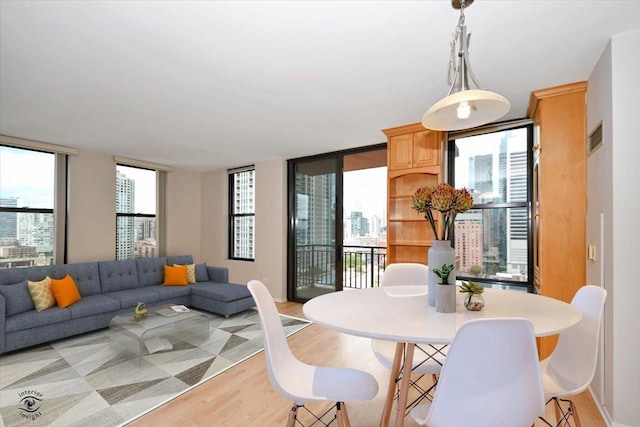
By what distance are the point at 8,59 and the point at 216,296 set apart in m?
3.19

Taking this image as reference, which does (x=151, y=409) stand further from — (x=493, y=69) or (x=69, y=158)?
(x=69, y=158)

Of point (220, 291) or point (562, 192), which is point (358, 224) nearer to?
point (220, 291)

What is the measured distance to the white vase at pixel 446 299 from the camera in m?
1.48

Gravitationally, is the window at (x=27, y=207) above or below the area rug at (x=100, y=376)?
above

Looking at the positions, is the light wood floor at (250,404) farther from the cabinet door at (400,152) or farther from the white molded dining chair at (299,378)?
the cabinet door at (400,152)

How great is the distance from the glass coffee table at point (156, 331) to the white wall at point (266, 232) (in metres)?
1.96

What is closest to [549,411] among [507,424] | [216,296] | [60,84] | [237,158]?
[507,424]

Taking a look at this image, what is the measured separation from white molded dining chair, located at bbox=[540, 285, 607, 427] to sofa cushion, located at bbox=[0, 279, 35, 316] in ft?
15.2

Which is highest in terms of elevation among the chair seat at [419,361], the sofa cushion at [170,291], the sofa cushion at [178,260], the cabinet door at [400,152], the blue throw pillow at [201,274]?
the cabinet door at [400,152]

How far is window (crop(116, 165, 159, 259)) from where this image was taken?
17.1 feet

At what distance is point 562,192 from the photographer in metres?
2.61

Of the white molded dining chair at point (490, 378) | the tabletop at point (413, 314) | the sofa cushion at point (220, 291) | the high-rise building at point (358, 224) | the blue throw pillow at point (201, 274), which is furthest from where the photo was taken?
the high-rise building at point (358, 224)

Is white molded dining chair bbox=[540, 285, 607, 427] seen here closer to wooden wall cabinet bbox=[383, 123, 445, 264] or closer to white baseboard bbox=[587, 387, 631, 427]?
white baseboard bbox=[587, 387, 631, 427]

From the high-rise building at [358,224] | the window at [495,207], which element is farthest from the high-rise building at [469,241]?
the high-rise building at [358,224]
